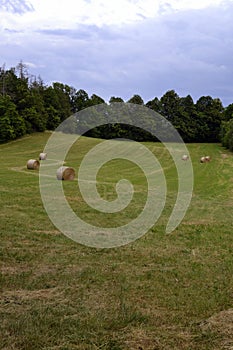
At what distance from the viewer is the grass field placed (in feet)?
15.4

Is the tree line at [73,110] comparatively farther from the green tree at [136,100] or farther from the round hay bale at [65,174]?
the round hay bale at [65,174]

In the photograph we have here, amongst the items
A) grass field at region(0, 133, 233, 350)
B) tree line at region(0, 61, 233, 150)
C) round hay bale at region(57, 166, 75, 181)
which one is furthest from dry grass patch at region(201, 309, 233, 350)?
tree line at region(0, 61, 233, 150)

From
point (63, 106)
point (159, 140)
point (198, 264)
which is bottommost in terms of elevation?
point (198, 264)

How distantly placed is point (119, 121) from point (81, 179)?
4191 cm

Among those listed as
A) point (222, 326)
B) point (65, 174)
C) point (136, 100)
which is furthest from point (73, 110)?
point (222, 326)

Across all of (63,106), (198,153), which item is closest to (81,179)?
(198,153)

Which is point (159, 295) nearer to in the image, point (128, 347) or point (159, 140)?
point (128, 347)

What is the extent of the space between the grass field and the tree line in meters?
40.7

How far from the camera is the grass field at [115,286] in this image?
4699 millimetres

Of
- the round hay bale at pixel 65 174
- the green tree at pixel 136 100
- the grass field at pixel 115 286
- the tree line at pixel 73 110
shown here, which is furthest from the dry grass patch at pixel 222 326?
the green tree at pixel 136 100

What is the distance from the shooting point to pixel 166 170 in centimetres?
3162

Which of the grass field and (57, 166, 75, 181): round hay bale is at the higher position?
(57, 166, 75, 181): round hay bale

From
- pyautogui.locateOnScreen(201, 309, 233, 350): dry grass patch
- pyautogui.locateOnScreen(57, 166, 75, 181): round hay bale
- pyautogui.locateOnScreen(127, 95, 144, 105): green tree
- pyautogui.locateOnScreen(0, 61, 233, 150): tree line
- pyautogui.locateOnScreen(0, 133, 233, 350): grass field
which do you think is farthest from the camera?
pyautogui.locateOnScreen(127, 95, 144, 105): green tree

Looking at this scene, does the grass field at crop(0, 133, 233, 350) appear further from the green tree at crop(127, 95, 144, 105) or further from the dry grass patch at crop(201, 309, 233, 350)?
the green tree at crop(127, 95, 144, 105)
